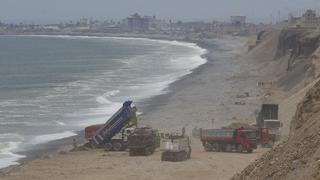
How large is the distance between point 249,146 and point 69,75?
65.0 m

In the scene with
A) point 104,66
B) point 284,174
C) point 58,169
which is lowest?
point 104,66

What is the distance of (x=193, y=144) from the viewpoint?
3619 cm

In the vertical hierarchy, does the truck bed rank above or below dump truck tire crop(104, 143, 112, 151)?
above

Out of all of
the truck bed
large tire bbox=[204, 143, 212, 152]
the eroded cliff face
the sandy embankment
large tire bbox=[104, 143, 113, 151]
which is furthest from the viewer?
the eroded cliff face

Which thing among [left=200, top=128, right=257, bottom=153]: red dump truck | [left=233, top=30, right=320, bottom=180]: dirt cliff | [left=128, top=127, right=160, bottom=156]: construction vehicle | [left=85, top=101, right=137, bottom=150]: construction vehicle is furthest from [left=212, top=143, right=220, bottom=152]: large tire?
[left=233, top=30, right=320, bottom=180]: dirt cliff

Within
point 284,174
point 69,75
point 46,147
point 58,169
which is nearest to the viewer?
point 284,174

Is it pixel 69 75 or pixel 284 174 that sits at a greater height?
pixel 284 174

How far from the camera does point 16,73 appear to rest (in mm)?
100875

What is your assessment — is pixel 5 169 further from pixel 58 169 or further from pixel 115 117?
pixel 115 117

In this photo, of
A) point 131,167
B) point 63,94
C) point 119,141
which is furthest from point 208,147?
point 63,94

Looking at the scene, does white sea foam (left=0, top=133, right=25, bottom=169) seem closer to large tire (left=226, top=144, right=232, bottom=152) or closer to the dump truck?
the dump truck

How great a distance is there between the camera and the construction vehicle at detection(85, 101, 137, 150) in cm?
3569

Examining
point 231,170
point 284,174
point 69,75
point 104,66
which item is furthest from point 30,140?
point 104,66

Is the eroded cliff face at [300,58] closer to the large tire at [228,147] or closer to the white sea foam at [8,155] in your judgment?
the large tire at [228,147]
